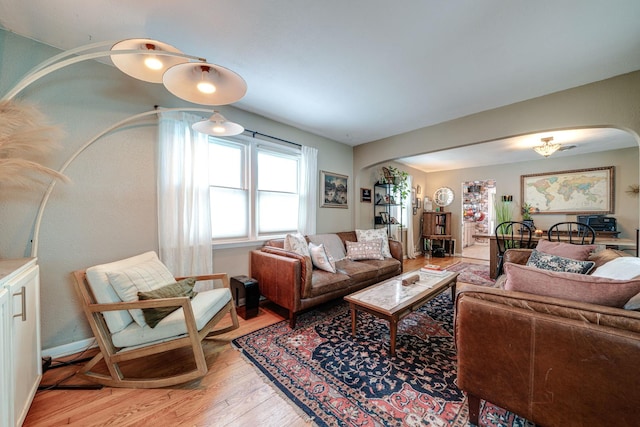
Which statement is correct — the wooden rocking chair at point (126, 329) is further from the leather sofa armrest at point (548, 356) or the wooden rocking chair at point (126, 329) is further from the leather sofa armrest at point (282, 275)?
the leather sofa armrest at point (548, 356)

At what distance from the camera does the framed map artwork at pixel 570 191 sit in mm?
4707

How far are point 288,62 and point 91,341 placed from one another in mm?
2996

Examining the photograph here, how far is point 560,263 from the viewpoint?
2.00m

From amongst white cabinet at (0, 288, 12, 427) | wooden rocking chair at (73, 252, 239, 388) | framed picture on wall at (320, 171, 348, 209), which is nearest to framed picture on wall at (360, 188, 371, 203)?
framed picture on wall at (320, 171, 348, 209)

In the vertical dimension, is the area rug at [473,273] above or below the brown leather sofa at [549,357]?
below

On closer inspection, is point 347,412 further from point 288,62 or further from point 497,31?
point 497,31

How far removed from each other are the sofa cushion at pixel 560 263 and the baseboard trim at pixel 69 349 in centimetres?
408

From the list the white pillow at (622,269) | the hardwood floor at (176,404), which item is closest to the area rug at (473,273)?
the white pillow at (622,269)

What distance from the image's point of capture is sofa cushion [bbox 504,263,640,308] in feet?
3.25

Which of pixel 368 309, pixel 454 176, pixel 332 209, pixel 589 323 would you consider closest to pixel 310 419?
pixel 368 309

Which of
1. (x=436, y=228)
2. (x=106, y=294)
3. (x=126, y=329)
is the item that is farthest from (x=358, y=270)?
(x=436, y=228)

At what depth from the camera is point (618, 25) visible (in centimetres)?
161

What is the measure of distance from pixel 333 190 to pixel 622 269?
126 inches

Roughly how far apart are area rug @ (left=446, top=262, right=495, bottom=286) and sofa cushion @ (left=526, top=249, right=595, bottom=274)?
1683 millimetres
